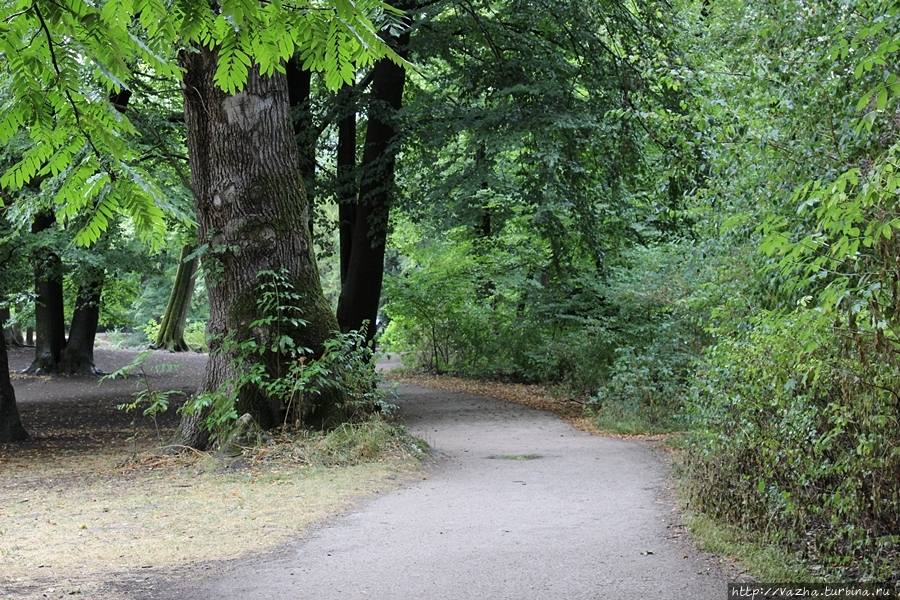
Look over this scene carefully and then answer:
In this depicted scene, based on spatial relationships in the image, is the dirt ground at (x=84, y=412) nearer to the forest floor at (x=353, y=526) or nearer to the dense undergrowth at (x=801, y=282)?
the forest floor at (x=353, y=526)

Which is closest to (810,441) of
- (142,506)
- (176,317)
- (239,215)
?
(142,506)

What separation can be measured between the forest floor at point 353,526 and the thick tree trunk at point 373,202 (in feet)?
15.1

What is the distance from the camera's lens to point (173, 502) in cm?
754

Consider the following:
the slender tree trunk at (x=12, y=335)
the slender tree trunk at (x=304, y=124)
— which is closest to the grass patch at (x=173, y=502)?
the slender tree trunk at (x=304, y=124)

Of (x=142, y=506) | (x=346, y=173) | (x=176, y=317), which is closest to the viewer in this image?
(x=142, y=506)

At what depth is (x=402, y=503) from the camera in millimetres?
7641

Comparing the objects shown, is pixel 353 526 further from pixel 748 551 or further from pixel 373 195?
pixel 373 195

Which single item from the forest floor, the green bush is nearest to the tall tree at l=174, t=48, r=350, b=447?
the forest floor

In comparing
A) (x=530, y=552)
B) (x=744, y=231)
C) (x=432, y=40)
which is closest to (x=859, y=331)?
(x=530, y=552)

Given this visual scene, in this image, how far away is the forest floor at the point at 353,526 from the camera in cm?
504

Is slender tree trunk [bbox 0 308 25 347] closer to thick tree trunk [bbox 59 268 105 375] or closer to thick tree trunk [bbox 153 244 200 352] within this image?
thick tree trunk [bbox 153 244 200 352]

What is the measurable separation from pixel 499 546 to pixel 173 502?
3.28 m

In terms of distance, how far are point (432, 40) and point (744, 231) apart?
8.84 m

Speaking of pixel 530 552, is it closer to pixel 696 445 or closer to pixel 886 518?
pixel 696 445
